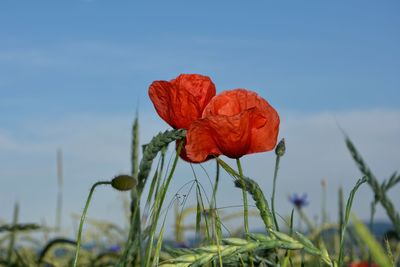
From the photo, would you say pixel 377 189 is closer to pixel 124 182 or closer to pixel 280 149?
pixel 280 149

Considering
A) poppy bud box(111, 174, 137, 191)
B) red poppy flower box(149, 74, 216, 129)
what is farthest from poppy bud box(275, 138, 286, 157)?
poppy bud box(111, 174, 137, 191)

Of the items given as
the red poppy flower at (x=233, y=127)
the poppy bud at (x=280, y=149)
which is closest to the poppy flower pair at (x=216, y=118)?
the red poppy flower at (x=233, y=127)

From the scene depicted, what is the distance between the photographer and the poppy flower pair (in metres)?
1.69

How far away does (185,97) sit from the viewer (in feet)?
5.78

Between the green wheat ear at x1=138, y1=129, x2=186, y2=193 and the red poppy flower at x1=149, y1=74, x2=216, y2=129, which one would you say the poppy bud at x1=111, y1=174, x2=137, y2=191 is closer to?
the green wheat ear at x1=138, y1=129, x2=186, y2=193

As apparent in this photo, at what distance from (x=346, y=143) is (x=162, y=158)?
479mm

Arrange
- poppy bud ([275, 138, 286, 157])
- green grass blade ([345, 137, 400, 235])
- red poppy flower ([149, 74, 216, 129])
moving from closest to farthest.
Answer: green grass blade ([345, 137, 400, 235]), red poppy flower ([149, 74, 216, 129]), poppy bud ([275, 138, 286, 157])

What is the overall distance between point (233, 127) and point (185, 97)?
147mm

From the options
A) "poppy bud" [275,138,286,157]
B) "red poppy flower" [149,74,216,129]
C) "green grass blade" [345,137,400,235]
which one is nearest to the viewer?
"green grass blade" [345,137,400,235]

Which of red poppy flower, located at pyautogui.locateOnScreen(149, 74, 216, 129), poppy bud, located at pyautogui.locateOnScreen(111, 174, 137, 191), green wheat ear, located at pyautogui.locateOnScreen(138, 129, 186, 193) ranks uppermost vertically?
red poppy flower, located at pyautogui.locateOnScreen(149, 74, 216, 129)

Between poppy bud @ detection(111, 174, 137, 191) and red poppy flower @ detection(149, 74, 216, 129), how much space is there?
0.17m

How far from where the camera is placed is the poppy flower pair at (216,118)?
169 cm

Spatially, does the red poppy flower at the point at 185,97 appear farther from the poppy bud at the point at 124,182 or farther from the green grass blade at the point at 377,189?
the green grass blade at the point at 377,189

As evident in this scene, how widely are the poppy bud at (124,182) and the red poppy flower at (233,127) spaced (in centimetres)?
20
